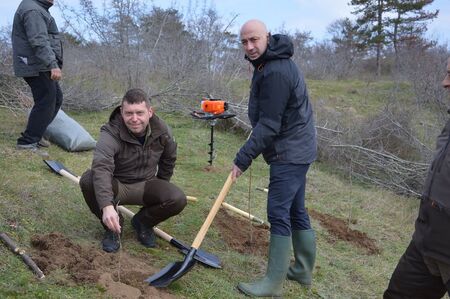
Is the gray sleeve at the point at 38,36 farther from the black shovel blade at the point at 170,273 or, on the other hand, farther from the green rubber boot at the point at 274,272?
the green rubber boot at the point at 274,272

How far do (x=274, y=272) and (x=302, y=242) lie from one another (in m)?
0.45

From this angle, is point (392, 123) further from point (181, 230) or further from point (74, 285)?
point (74, 285)

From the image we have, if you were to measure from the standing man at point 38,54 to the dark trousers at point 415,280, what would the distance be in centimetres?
419

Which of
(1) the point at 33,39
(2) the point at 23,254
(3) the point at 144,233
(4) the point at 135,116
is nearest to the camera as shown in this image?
(2) the point at 23,254

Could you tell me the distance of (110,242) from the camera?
3.72 m

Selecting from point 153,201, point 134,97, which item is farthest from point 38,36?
point 153,201

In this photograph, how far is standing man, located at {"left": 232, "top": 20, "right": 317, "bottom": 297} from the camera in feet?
10.9

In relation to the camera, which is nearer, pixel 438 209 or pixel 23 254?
pixel 438 209

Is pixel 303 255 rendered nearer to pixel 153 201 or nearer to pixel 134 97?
pixel 153 201

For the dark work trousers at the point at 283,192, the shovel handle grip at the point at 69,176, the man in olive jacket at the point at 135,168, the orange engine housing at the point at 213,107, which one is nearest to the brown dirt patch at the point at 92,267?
the man in olive jacket at the point at 135,168

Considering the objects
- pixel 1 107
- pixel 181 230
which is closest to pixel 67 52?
pixel 1 107

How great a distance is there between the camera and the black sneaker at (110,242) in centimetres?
366

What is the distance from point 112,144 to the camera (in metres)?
3.65

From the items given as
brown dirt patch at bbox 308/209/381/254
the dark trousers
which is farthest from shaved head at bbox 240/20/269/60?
brown dirt patch at bbox 308/209/381/254
